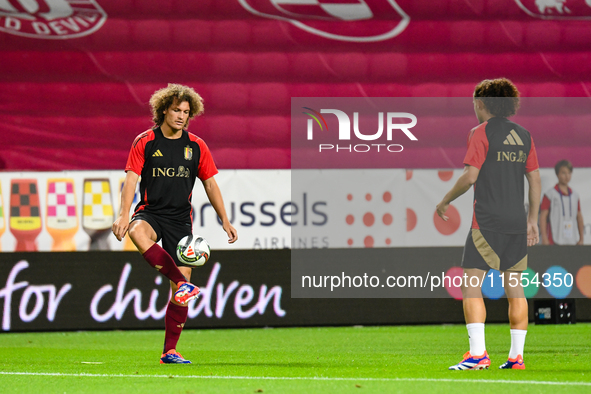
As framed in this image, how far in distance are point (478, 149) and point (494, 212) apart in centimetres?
36

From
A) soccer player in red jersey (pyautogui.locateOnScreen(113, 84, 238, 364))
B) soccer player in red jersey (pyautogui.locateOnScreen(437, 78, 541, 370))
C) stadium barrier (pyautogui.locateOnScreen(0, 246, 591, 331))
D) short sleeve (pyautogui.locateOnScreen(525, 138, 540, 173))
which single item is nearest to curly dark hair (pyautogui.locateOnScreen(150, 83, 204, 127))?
soccer player in red jersey (pyautogui.locateOnScreen(113, 84, 238, 364))

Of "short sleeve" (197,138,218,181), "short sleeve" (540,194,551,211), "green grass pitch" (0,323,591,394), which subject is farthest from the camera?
"short sleeve" (540,194,551,211)

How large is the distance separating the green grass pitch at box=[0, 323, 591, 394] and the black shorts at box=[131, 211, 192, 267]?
747 mm

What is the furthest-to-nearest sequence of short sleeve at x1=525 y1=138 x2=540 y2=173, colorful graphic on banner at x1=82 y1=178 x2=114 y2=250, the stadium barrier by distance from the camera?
colorful graphic on banner at x1=82 y1=178 x2=114 y2=250, the stadium barrier, short sleeve at x1=525 y1=138 x2=540 y2=173

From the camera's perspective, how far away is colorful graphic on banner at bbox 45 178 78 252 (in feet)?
32.2

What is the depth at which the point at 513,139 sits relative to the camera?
196 inches

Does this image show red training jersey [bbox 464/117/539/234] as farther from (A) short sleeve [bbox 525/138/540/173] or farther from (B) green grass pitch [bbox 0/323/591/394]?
(B) green grass pitch [bbox 0/323/591/394]

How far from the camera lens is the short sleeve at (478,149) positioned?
496cm

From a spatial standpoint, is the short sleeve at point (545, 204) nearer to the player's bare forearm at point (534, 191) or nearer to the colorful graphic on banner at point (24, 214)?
the player's bare forearm at point (534, 191)

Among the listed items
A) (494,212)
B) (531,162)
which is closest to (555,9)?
(531,162)

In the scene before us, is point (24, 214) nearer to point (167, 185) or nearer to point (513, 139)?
point (167, 185)

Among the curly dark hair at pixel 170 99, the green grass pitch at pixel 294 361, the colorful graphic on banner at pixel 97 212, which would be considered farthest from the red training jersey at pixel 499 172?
the colorful graphic on banner at pixel 97 212

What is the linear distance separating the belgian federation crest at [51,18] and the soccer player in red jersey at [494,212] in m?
8.65

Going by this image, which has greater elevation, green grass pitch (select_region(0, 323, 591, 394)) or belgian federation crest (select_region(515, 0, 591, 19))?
belgian federation crest (select_region(515, 0, 591, 19))
